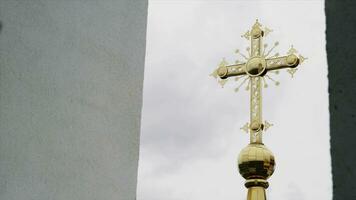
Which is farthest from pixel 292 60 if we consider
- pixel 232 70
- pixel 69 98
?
pixel 69 98

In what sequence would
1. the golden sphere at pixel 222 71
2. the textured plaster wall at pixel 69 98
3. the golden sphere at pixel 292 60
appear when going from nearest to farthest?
the textured plaster wall at pixel 69 98, the golden sphere at pixel 292 60, the golden sphere at pixel 222 71

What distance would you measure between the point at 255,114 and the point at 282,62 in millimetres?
1136

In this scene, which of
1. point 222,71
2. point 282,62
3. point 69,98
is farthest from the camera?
point 222,71

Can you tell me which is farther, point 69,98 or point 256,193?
point 256,193

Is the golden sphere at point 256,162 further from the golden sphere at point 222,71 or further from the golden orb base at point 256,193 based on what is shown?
the golden sphere at point 222,71

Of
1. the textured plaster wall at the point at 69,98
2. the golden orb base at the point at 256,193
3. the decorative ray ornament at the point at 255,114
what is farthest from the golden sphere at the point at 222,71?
the textured plaster wall at the point at 69,98

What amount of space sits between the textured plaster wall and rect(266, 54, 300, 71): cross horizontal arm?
7.81 meters

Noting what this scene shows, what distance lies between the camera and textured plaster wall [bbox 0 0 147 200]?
80.0 inches

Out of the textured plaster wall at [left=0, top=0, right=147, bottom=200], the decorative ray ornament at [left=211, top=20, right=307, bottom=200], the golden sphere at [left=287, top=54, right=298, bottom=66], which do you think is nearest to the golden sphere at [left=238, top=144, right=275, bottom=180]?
the decorative ray ornament at [left=211, top=20, right=307, bottom=200]

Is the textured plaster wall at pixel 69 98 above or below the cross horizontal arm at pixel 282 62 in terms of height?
below

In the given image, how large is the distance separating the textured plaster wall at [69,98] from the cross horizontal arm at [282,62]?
781cm

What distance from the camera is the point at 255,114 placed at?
11.0m

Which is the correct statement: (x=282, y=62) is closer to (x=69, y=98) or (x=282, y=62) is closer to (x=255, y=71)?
(x=255, y=71)

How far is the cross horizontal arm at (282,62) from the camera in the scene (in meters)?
10.1
